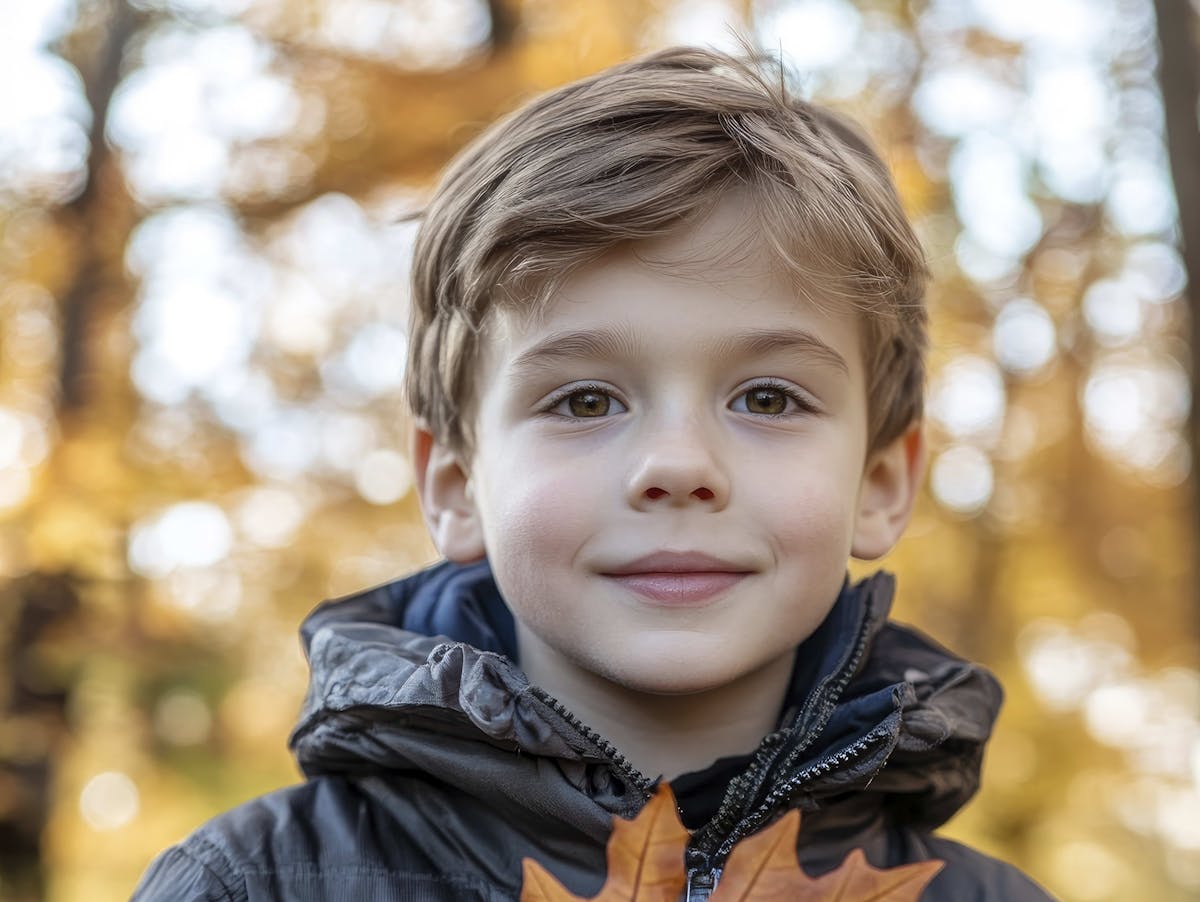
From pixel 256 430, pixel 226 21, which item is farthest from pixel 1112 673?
pixel 226 21

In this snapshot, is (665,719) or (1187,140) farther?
(1187,140)

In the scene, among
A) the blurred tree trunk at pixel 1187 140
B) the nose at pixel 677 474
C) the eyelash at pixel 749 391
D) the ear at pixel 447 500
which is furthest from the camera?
the blurred tree trunk at pixel 1187 140

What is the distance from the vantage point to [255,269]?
5.05m

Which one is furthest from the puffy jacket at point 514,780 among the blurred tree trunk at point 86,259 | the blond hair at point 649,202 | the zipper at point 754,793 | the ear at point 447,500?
the blurred tree trunk at point 86,259

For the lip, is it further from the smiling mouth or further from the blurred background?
the blurred background

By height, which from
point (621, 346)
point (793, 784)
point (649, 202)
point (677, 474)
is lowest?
point (793, 784)

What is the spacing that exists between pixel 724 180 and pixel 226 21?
3.88m

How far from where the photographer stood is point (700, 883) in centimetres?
140

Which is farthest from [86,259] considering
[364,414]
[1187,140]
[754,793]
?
[1187,140]

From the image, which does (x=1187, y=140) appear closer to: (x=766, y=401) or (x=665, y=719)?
(x=766, y=401)

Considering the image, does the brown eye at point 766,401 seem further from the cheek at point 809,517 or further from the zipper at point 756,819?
the zipper at point 756,819

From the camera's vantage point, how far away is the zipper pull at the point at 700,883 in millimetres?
1394

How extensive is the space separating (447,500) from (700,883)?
0.69 meters

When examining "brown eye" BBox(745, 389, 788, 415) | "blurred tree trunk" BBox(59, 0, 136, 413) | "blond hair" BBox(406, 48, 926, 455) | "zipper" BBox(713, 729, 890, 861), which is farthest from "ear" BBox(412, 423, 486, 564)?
"blurred tree trunk" BBox(59, 0, 136, 413)
